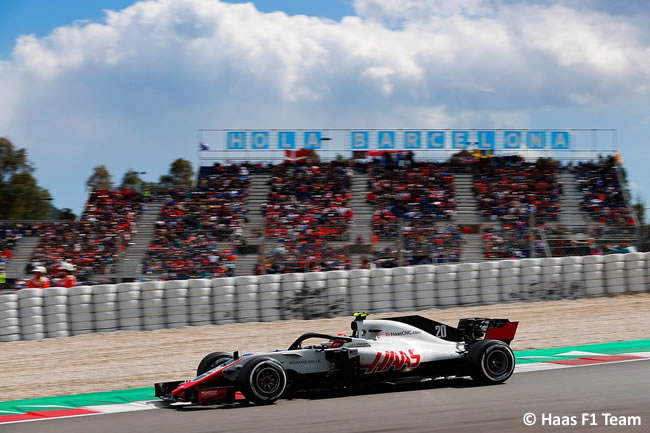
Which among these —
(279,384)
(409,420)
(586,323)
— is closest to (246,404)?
(279,384)

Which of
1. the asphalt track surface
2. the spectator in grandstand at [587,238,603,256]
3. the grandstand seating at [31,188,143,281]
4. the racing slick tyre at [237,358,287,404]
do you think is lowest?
the asphalt track surface

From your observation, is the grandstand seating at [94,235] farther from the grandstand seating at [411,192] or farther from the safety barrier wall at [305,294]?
the grandstand seating at [411,192]

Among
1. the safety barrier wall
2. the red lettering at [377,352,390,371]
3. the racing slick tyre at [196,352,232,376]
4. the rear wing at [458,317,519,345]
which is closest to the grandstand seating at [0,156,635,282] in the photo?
the safety barrier wall

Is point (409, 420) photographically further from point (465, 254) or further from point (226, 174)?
point (226, 174)

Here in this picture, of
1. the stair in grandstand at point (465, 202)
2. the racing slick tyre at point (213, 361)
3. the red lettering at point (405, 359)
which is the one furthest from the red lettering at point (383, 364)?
the stair in grandstand at point (465, 202)

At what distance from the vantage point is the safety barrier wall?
14.3 m

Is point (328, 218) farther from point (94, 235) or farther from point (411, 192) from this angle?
point (94, 235)

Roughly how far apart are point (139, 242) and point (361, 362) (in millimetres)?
15242

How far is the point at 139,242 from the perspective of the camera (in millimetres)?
21797

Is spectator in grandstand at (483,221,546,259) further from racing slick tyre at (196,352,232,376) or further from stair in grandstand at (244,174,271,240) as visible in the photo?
racing slick tyre at (196,352,232,376)

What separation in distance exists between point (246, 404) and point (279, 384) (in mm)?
472

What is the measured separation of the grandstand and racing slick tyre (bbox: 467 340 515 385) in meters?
8.62

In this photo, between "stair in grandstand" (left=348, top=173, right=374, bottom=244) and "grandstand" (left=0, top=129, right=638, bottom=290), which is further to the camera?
"stair in grandstand" (left=348, top=173, right=374, bottom=244)

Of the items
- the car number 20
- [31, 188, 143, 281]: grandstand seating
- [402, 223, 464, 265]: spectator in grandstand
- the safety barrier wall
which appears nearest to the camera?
the car number 20
